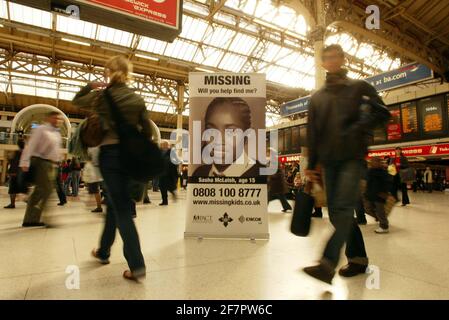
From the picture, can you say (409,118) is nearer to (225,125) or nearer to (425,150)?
(425,150)

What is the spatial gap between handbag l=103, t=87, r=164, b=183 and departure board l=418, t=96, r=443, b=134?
14303mm

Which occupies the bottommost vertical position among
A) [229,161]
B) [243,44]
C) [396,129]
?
[229,161]

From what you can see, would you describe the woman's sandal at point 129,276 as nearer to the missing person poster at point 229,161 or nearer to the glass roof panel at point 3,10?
the missing person poster at point 229,161

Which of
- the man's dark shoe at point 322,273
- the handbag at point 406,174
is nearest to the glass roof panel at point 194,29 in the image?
the handbag at point 406,174

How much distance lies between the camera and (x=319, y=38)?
29.0ft

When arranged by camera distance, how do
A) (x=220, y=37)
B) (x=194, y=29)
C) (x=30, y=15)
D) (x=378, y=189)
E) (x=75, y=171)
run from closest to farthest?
(x=378, y=189) < (x=75, y=171) < (x=30, y=15) < (x=194, y=29) < (x=220, y=37)

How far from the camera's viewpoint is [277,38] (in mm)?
16750

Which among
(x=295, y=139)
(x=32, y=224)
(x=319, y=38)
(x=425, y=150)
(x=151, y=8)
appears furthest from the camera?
(x=295, y=139)

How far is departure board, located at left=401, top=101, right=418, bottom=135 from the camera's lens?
526 inches

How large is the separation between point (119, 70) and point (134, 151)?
2.13 feet
